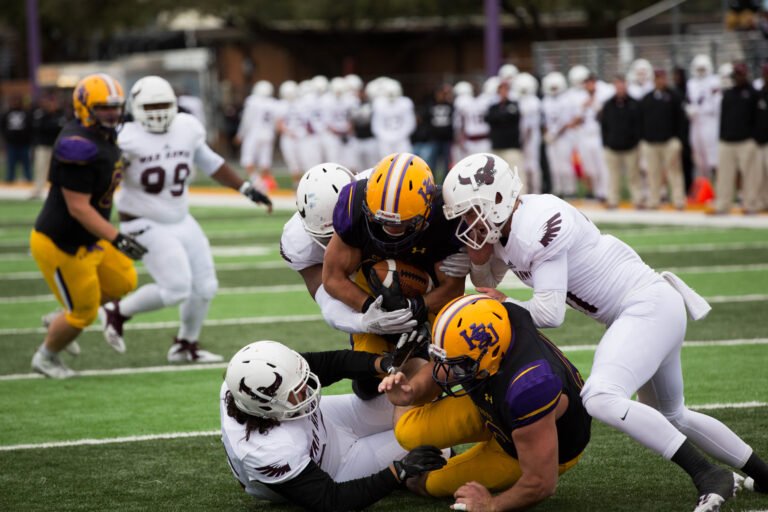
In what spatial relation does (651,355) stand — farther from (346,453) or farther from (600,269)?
(346,453)

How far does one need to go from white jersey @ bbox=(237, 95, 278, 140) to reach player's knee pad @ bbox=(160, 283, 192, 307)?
1402cm

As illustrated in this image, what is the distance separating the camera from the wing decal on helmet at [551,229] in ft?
14.7

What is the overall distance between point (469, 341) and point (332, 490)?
77 centimetres

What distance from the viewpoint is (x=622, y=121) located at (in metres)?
15.5

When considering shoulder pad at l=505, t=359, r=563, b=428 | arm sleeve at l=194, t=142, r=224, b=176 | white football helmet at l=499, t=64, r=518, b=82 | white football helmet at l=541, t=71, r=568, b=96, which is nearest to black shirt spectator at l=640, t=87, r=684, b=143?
white football helmet at l=541, t=71, r=568, b=96

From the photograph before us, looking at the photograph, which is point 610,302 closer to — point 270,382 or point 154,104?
point 270,382

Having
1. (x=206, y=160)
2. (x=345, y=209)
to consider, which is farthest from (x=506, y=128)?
(x=345, y=209)

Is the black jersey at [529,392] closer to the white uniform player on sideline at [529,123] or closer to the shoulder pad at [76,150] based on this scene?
the shoulder pad at [76,150]

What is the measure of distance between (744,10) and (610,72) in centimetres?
244

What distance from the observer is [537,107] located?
1742 centimetres

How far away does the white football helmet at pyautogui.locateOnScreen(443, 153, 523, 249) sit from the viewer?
15.0ft

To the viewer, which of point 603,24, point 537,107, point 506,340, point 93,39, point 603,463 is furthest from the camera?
point 93,39

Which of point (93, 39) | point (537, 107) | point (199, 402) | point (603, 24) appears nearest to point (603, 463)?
point (199, 402)

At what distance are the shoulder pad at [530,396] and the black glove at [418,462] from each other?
33cm
